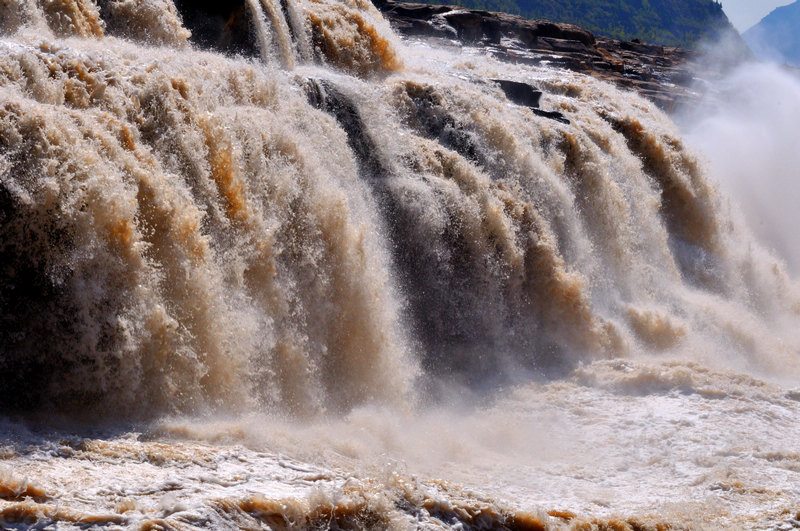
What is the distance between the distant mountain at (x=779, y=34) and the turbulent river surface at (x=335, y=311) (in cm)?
7425

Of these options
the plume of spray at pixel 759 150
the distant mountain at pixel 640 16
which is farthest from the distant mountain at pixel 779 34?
the plume of spray at pixel 759 150

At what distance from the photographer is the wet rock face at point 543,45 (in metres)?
20.4

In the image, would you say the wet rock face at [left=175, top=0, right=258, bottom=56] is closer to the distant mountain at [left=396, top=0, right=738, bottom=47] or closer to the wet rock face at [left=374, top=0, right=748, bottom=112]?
→ the wet rock face at [left=374, top=0, right=748, bottom=112]

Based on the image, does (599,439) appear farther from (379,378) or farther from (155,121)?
(155,121)

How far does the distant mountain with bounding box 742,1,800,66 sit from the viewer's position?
252ft

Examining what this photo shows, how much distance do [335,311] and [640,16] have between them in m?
70.0

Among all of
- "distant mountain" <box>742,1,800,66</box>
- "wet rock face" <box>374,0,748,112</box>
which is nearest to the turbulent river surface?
"wet rock face" <box>374,0,748,112</box>

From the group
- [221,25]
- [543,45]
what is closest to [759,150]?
[543,45]

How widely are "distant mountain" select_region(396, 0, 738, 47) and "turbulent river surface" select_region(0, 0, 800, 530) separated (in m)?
51.6

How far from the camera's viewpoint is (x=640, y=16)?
230 ft

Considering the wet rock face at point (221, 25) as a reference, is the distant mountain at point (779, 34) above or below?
above

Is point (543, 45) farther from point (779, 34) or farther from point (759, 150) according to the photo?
point (779, 34)

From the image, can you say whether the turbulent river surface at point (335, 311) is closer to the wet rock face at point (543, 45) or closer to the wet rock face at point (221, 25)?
the wet rock face at point (221, 25)

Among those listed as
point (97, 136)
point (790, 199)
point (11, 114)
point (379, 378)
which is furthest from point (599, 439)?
point (790, 199)
